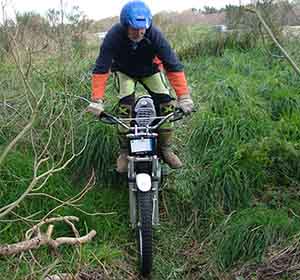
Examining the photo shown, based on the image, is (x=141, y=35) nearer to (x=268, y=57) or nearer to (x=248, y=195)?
(x=248, y=195)

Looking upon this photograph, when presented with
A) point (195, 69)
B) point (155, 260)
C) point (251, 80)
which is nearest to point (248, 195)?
point (155, 260)

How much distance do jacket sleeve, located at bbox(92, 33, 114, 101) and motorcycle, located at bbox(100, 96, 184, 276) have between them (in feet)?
0.73

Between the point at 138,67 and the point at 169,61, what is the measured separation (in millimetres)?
369

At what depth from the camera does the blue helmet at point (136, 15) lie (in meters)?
4.75

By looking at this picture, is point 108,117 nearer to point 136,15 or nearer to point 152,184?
point 152,184

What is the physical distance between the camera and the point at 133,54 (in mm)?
5309

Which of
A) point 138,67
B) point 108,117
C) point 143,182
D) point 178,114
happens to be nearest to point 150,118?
point 178,114

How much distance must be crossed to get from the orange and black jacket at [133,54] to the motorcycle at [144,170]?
0.31m

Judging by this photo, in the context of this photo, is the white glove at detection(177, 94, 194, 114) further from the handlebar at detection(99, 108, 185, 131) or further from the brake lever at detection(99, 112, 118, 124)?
the brake lever at detection(99, 112, 118, 124)

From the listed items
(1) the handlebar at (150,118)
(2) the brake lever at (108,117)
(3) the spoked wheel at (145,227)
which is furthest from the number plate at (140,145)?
(3) the spoked wheel at (145,227)

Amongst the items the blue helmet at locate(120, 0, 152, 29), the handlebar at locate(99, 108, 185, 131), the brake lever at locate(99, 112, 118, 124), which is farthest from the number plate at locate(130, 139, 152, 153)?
the blue helmet at locate(120, 0, 152, 29)

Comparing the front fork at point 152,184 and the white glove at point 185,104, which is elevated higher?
the white glove at point 185,104

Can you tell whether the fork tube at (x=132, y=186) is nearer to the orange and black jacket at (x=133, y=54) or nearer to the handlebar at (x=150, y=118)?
the handlebar at (x=150, y=118)

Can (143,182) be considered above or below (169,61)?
below
